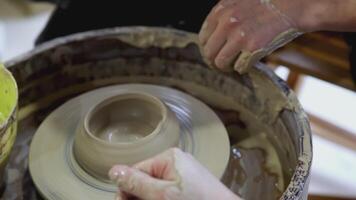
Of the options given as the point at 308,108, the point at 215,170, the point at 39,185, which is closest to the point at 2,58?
the point at 308,108

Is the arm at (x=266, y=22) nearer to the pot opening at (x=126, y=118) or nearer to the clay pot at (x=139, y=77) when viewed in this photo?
the clay pot at (x=139, y=77)

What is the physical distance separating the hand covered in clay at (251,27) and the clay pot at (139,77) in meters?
0.09

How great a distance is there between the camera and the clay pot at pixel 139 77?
4.05 ft

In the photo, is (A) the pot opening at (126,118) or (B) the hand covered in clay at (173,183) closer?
(B) the hand covered in clay at (173,183)

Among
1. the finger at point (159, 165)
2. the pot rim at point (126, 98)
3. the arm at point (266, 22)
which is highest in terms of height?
the arm at point (266, 22)

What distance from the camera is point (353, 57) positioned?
141 centimetres

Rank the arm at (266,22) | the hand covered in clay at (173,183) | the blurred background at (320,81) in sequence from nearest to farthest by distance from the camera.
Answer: the hand covered in clay at (173,183), the arm at (266,22), the blurred background at (320,81)

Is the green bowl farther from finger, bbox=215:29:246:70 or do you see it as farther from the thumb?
finger, bbox=215:29:246:70

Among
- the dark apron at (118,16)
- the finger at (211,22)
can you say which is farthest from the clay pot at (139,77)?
the dark apron at (118,16)

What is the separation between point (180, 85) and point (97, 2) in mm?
403

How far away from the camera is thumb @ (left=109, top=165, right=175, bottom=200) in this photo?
884 millimetres

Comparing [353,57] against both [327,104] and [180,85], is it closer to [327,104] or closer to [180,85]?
[180,85]

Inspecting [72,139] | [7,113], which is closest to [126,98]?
[72,139]

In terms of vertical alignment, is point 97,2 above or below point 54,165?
above
